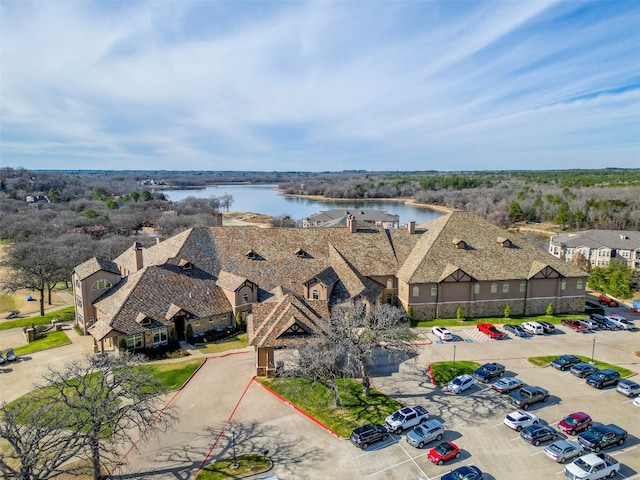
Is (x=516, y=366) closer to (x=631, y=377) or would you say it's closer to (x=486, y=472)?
(x=631, y=377)

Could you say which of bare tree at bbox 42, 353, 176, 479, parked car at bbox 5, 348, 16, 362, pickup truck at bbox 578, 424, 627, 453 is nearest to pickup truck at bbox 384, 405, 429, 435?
→ pickup truck at bbox 578, 424, 627, 453

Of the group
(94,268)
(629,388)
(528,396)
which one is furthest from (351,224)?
(629,388)

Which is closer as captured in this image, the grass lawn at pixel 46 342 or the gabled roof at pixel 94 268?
the grass lawn at pixel 46 342

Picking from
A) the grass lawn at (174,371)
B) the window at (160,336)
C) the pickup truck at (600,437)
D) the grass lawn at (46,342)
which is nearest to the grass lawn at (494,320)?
the pickup truck at (600,437)

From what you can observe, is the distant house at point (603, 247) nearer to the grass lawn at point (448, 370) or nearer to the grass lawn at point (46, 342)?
the grass lawn at point (448, 370)

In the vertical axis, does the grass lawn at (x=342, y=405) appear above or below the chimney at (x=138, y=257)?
below

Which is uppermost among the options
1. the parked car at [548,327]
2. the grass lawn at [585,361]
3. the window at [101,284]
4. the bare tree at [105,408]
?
the window at [101,284]

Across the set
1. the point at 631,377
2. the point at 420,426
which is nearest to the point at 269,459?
the point at 420,426
